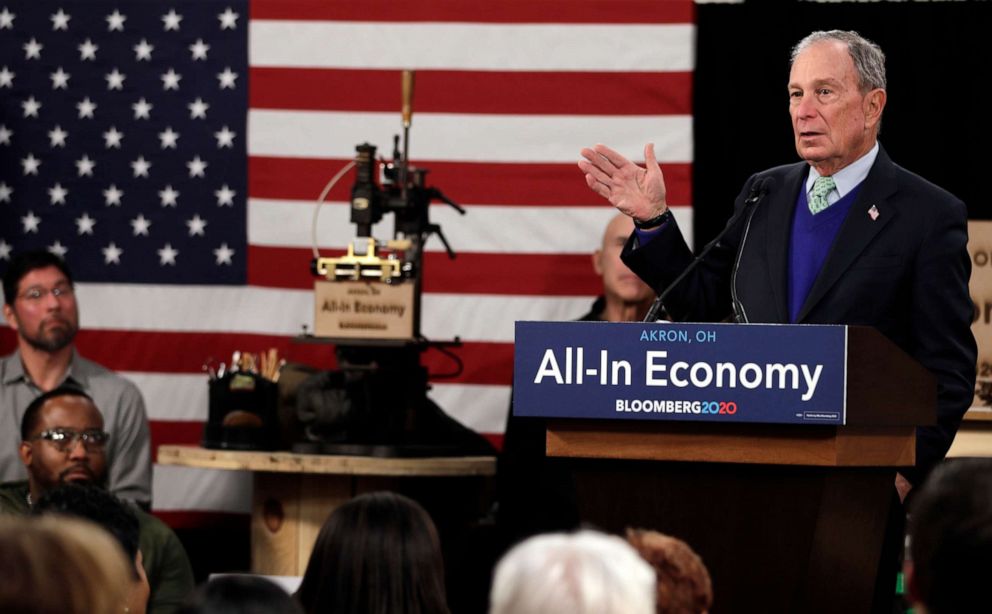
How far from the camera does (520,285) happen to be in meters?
5.84

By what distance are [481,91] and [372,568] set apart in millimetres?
3453

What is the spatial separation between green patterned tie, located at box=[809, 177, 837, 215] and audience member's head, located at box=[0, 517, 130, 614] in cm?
194

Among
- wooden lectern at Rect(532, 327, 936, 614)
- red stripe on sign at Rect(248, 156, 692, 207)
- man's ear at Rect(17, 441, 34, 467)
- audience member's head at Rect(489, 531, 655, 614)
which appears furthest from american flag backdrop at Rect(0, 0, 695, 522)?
audience member's head at Rect(489, 531, 655, 614)

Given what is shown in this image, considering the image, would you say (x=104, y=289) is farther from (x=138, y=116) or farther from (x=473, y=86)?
(x=473, y=86)

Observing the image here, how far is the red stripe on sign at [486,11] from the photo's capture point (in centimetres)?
573

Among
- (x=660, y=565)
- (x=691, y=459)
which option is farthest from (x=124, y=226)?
(x=660, y=565)

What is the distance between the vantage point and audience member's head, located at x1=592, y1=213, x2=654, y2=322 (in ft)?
17.2

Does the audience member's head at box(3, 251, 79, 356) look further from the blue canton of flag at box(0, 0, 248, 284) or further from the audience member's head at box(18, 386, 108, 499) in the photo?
the audience member's head at box(18, 386, 108, 499)

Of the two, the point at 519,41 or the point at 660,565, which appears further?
the point at 519,41

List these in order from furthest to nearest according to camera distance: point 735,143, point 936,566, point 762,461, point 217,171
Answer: point 217,171, point 735,143, point 762,461, point 936,566

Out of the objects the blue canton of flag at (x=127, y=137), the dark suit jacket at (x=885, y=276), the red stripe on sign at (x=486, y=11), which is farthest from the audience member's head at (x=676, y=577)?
the blue canton of flag at (x=127, y=137)

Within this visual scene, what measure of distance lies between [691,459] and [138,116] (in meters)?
3.99

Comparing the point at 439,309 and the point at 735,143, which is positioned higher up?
the point at 735,143

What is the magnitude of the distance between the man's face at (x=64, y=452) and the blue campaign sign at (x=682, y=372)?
8.18 feet
